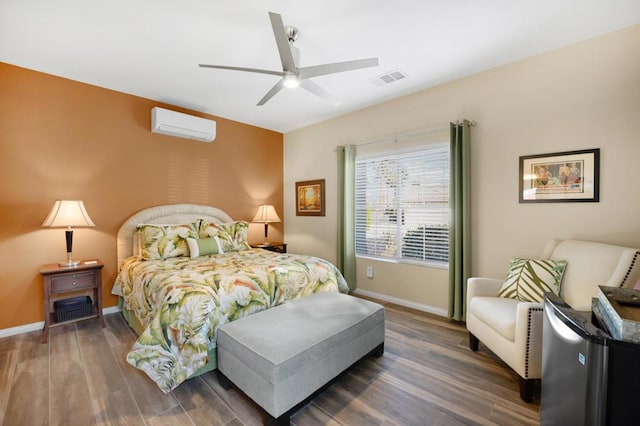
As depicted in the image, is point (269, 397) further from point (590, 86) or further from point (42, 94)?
point (42, 94)

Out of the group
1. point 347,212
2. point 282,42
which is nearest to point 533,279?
point 347,212

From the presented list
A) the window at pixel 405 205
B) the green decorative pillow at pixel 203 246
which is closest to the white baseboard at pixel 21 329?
the green decorative pillow at pixel 203 246

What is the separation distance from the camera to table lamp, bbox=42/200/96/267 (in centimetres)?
280

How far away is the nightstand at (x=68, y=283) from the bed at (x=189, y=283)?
0.25 meters

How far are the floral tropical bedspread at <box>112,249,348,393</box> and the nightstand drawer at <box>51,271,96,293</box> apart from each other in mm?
302

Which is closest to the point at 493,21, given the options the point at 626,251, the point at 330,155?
the point at 626,251

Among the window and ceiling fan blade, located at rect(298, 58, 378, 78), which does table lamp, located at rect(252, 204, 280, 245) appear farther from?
ceiling fan blade, located at rect(298, 58, 378, 78)

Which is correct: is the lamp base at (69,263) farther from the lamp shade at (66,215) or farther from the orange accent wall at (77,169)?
the lamp shade at (66,215)

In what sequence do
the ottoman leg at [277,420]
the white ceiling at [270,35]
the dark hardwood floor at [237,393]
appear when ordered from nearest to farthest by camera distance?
the ottoman leg at [277,420]
the dark hardwood floor at [237,393]
the white ceiling at [270,35]

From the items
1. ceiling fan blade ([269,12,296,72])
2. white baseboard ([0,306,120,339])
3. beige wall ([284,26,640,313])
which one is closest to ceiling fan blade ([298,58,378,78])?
ceiling fan blade ([269,12,296,72])

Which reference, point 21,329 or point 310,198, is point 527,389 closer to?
point 310,198

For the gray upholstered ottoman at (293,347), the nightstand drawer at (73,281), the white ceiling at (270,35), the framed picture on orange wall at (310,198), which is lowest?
the gray upholstered ottoman at (293,347)

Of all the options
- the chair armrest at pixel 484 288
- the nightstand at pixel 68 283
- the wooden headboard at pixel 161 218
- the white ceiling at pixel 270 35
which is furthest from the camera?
the wooden headboard at pixel 161 218

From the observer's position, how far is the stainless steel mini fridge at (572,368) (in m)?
0.94
